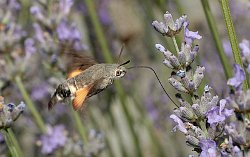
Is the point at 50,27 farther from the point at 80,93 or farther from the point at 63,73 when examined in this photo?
the point at 80,93

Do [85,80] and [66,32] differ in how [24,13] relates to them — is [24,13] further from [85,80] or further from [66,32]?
[85,80]

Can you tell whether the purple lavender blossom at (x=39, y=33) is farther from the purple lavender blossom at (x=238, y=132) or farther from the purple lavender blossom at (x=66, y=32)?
the purple lavender blossom at (x=238, y=132)

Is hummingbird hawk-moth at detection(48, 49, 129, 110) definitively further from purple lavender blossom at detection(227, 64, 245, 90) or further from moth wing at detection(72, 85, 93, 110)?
purple lavender blossom at detection(227, 64, 245, 90)

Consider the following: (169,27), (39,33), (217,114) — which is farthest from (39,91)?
(217,114)

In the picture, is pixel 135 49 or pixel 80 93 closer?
pixel 80 93

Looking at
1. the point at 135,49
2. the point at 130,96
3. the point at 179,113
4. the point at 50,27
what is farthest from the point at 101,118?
the point at 179,113

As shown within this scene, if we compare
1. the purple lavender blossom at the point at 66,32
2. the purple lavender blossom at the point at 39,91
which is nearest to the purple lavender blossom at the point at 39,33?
the purple lavender blossom at the point at 66,32
